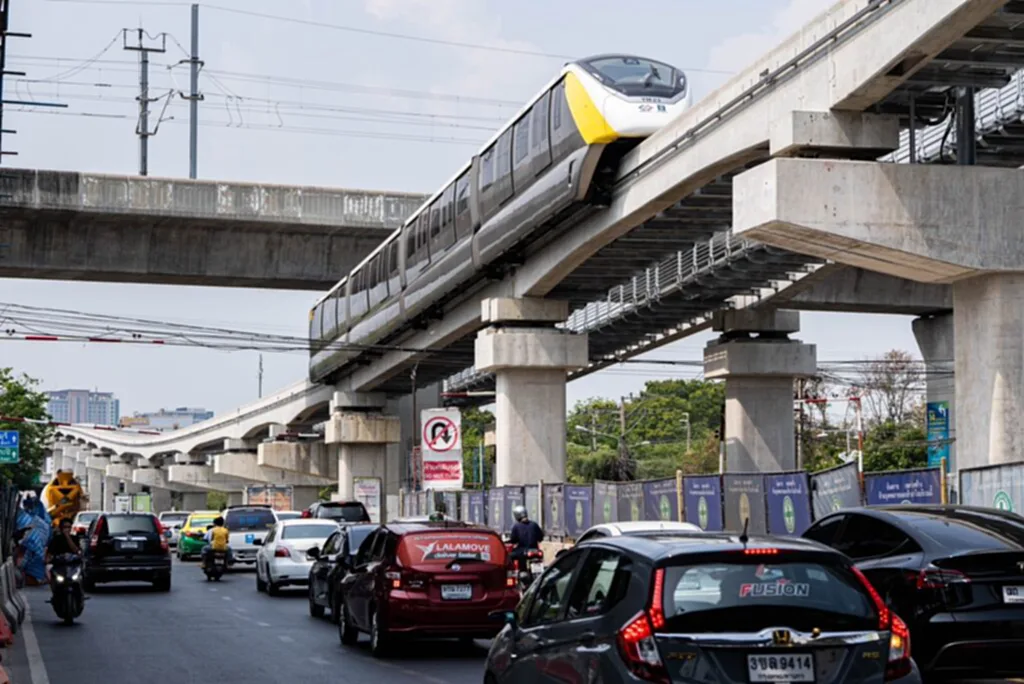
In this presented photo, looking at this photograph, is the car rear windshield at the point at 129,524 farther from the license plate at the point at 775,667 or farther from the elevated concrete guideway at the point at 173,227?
the license plate at the point at 775,667

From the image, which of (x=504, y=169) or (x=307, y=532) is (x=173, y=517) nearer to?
(x=307, y=532)

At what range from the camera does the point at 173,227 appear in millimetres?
45062

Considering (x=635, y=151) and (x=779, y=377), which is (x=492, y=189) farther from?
(x=779, y=377)

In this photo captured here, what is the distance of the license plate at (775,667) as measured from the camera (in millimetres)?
8625

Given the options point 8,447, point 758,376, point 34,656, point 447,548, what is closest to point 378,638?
point 447,548

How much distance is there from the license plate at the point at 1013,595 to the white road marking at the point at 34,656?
9.30 metres

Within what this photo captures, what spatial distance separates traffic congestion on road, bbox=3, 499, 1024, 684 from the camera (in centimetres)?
870

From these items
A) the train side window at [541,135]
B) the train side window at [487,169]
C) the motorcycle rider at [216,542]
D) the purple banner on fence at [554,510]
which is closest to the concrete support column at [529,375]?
the purple banner on fence at [554,510]

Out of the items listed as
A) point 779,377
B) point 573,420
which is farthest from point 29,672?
point 573,420

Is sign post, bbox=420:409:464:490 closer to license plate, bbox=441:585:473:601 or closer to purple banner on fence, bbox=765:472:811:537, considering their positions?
purple banner on fence, bbox=765:472:811:537

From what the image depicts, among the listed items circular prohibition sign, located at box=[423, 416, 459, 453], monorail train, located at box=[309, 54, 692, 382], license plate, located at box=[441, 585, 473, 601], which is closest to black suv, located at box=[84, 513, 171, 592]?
circular prohibition sign, located at box=[423, 416, 459, 453]

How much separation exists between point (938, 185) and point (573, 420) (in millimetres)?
115546

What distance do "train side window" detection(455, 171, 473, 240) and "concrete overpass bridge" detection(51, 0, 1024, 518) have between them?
58.0 inches

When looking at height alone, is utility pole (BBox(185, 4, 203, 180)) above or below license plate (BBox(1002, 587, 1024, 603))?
above
